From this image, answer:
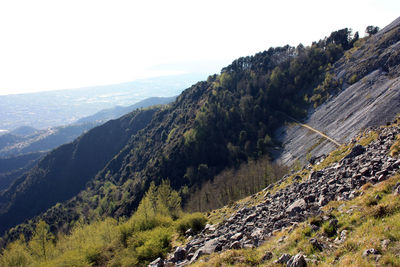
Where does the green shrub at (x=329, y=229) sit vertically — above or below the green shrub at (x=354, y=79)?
below

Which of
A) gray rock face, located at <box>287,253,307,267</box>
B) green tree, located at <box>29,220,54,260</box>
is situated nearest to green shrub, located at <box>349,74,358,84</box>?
gray rock face, located at <box>287,253,307,267</box>

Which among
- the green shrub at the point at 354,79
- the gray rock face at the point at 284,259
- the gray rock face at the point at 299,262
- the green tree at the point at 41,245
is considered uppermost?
the green shrub at the point at 354,79

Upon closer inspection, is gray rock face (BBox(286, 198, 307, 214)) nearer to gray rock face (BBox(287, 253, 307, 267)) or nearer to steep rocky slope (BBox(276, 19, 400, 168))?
gray rock face (BBox(287, 253, 307, 267))

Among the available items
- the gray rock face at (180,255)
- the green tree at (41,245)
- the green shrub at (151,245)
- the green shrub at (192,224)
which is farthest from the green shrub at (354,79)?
the green tree at (41,245)

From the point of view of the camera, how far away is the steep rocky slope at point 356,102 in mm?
75250

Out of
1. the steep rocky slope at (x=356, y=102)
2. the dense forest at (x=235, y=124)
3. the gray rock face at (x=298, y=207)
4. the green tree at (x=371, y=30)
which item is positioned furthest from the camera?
the green tree at (x=371, y=30)

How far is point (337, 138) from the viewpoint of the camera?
8062cm

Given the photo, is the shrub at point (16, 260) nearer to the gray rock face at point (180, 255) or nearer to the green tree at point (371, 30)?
the gray rock face at point (180, 255)

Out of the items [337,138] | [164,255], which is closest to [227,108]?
[337,138]

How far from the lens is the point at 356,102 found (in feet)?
297

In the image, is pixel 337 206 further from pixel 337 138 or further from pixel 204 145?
pixel 204 145

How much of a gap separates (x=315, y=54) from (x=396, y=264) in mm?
156639

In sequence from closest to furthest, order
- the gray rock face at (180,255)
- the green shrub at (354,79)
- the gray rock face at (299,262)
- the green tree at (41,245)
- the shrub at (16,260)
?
the gray rock face at (299,262) → the gray rock face at (180,255) → the shrub at (16,260) → the green tree at (41,245) → the green shrub at (354,79)

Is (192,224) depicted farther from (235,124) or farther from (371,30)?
(371,30)
